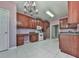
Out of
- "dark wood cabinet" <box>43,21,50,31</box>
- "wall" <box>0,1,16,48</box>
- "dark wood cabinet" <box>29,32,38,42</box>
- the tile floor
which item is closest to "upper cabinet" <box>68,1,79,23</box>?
the tile floor

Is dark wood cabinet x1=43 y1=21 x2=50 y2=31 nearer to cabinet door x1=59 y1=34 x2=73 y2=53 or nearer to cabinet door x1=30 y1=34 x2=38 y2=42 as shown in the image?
cabinet door x1=30 y1=34 x2=38 y2=42

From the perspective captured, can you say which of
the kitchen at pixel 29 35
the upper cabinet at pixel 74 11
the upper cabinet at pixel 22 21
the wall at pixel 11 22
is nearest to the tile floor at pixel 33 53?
the kitchen at pixel 29 35

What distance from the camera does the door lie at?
17.5ft

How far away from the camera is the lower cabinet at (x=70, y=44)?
4.21 meters

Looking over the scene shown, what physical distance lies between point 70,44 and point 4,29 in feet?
10.3

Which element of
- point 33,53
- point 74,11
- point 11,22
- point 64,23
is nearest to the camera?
point 74,11

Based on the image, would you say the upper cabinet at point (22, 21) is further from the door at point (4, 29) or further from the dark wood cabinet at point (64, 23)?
the dark wood cabinet at point (64, 23)

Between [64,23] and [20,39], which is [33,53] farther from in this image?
[64,23]

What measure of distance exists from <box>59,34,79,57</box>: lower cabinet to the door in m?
2.72

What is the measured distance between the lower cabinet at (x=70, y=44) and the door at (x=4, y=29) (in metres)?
2.72

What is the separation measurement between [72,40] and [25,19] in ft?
16.9

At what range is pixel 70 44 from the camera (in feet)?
15.3

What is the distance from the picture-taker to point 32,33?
393 inches

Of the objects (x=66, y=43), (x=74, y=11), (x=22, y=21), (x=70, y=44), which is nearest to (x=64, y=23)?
(x=22, y=21)
